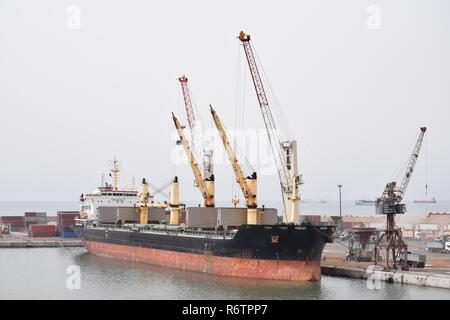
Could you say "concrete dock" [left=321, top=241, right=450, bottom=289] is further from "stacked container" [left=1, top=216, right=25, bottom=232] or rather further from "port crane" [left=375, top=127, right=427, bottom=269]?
"stacked container" [left=1, top=216, right=25, bottom=232]

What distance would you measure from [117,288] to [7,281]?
9.94 metres

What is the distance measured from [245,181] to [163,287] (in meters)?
14.1

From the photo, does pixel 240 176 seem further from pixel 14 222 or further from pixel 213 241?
pixel 14 222

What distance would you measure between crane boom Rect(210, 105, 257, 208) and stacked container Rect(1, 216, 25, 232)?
75.0m

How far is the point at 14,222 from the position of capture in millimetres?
125562

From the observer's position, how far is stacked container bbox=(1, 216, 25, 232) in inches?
4892

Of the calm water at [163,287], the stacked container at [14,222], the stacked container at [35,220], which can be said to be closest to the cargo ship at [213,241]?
the calm water at [163,287]

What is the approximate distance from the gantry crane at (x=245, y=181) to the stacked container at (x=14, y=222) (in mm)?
75204

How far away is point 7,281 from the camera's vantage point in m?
50.9

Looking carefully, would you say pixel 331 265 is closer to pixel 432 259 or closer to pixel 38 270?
pixel 432 259

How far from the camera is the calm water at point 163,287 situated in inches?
1679

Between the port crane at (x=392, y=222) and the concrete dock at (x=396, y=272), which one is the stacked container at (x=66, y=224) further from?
the port crane at (x=392, y=222)
